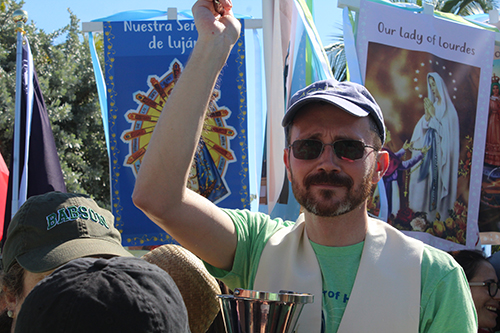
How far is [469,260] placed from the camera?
12.2ft

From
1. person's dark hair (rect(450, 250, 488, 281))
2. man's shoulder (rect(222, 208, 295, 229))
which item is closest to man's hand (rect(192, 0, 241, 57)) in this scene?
man's shoulder (rect(222, 208, 295, 229))

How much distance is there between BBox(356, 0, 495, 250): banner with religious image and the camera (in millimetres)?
3762

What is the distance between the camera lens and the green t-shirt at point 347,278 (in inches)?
61.9

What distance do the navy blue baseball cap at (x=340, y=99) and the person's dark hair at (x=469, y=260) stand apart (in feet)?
7.14

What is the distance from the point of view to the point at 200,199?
6.01 feet

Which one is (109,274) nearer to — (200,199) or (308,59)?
(200,199)

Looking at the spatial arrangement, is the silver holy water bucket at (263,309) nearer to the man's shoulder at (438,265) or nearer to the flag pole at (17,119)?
the man's shoulder at (438,265)

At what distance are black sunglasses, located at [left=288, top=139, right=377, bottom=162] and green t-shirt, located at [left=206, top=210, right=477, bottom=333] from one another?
324 mm

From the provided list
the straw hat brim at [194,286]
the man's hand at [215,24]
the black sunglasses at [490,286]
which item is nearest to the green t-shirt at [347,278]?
the straw hat brim at [194,286]

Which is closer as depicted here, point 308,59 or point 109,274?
point 109,274

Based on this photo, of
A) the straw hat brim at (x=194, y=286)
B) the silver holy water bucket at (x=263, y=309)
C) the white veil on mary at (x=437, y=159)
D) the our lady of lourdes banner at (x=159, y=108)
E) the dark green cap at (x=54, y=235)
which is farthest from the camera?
the white veil on mary at (x=437, y=159)

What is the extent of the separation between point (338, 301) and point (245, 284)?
1.23 ft

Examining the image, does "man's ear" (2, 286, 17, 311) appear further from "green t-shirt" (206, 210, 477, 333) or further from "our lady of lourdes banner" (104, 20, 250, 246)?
"our lady of lourdes banner" (104, 20, 250, 246)

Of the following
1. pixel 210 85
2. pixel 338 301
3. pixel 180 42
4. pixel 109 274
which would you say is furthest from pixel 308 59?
pixel 109 274
